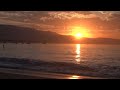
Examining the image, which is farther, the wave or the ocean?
the ocean

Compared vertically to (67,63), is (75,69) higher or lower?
lower

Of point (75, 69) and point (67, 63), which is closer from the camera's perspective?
point (75, 69)

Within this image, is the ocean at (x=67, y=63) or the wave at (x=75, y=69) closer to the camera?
the wave at (x=75, y=69)
